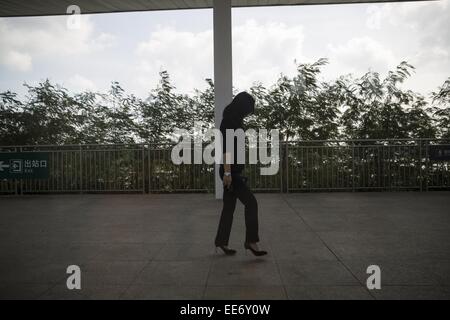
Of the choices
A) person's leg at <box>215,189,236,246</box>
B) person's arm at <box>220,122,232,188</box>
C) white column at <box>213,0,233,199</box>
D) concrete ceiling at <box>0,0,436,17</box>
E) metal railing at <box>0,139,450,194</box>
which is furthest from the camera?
metal railing at <box>0,139,450,194</box>

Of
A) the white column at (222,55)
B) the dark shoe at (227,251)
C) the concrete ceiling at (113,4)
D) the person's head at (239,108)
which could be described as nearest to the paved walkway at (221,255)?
the dark shoe at (227,251)

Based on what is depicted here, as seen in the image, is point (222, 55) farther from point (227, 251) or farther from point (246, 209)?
point (227, 251)

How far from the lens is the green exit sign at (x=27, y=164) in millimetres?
10117

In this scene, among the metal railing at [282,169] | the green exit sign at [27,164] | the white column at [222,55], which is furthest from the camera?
the green exit sign at [27,164]

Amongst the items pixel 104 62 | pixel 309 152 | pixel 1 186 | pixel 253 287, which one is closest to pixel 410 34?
pixel 309 152

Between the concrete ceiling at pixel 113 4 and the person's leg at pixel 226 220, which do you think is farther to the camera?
the concrete ceiling at pixel 113 4

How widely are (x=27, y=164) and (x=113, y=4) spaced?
4.72 m

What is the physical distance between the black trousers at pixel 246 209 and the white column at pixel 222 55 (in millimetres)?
4435

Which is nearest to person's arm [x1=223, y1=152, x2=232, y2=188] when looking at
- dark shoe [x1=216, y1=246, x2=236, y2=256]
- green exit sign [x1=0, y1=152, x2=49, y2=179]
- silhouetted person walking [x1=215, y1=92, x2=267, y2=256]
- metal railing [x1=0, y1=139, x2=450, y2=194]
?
silhouetted person walking [x1=215, y1=92, x2=267, y2=256]

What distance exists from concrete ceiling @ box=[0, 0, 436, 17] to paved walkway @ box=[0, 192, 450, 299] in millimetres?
5166

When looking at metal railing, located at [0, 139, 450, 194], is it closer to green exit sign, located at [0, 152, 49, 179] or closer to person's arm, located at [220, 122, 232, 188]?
green exit sign, located at [0, 152, 49, 179]

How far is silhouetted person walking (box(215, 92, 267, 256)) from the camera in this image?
4.21 meters

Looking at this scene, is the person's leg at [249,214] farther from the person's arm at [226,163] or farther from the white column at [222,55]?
the white column at [222,55]
